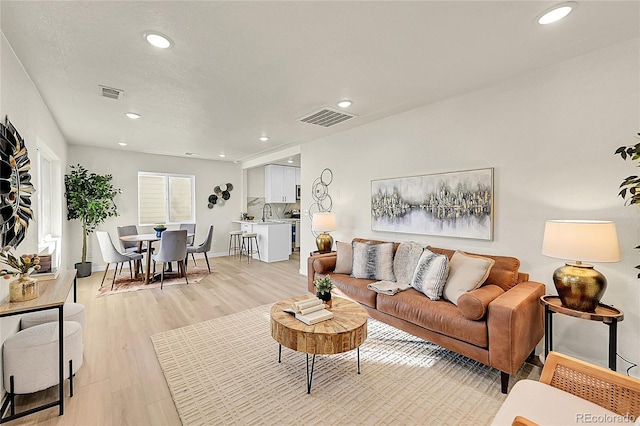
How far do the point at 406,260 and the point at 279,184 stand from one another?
5557 millimetres

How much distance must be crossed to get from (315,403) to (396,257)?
1.85m

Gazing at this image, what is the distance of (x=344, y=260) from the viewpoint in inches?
148

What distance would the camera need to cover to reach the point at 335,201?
482 centimetres

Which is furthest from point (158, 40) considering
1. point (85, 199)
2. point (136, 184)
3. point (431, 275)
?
point (136, 184)

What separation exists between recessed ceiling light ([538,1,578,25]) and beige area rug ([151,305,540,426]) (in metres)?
2.58

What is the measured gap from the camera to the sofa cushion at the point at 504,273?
2.58 meters

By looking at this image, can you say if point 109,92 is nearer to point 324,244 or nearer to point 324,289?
point 324,289

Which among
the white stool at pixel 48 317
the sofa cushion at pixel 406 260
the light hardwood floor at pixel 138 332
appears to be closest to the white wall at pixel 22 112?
the white stool at pixel 48 317

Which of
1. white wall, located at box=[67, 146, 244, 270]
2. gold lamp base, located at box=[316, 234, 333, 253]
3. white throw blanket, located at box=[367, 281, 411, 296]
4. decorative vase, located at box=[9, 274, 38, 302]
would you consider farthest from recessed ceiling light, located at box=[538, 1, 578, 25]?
white wall, located at box=[67, 146, 244, 270]

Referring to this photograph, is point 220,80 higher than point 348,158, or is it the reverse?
point 220,80

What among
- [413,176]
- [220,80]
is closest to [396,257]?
[413,176]

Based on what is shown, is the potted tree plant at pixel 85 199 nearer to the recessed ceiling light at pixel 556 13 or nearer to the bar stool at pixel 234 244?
the bar stool at pixel 234 244

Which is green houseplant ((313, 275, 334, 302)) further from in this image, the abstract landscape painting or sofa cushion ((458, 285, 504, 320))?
the abstract landscape painting

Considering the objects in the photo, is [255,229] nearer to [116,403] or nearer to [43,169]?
[43,169]
